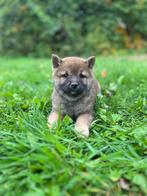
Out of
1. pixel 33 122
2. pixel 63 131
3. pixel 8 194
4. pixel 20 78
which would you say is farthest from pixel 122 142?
pixel 20 78

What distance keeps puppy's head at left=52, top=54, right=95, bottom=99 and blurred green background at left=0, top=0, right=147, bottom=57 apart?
477 inches

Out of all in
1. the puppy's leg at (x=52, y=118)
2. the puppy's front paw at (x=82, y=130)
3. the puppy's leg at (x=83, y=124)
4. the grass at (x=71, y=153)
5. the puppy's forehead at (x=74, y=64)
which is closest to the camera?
the grass at (x=71, y=153)

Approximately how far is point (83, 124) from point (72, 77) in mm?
742

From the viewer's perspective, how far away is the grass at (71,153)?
12.7ft

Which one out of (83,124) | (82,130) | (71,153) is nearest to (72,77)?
(83,124)

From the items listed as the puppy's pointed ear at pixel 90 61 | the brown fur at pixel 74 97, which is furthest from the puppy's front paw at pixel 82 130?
the puppy's pointed ear at pixel 90 61

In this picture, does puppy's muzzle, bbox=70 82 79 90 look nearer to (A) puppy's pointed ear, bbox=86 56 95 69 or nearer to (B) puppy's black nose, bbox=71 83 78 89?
(B) puppy's black nose, bbox=71 83 78 89

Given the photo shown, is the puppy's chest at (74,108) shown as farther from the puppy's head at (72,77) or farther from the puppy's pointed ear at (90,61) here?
the puppy's pointed ear at (90,61)

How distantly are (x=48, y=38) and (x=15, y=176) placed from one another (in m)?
15.1

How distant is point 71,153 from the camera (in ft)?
14.2

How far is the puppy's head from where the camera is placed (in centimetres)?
573

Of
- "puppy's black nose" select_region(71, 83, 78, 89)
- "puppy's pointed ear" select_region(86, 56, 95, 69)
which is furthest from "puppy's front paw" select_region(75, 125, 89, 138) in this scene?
"puppy's pointed ear" select_region(86, 56, 95, 69)

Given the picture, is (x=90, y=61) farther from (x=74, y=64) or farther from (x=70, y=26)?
(x=70, y=26)

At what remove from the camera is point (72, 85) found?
5664 millimetres
